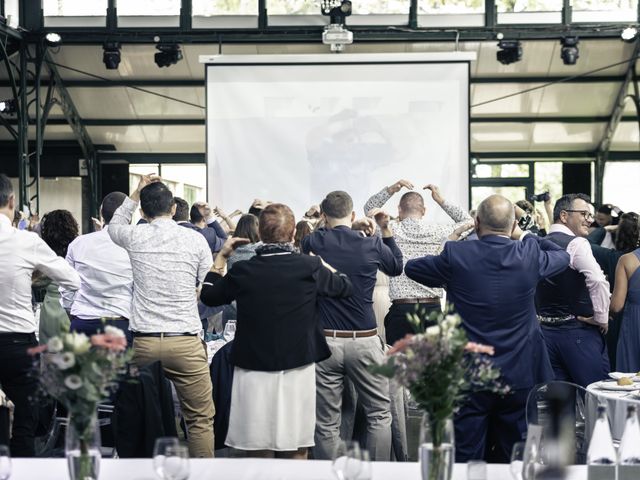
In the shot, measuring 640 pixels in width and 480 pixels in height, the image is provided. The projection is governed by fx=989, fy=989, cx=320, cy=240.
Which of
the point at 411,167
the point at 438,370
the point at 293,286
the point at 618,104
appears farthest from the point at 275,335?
the point at 618,104

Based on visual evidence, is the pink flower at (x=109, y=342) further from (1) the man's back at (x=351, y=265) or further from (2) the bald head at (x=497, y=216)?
(1) the man's back at (x=351, y=265)

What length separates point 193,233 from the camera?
179 inches

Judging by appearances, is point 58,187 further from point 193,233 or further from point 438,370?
point 438,370

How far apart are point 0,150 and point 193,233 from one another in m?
10.2

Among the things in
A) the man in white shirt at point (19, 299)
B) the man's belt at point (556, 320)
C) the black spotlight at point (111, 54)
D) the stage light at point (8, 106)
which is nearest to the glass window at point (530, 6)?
the black spotlight at point (111, 54)

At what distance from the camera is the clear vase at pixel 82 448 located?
2.24 metres

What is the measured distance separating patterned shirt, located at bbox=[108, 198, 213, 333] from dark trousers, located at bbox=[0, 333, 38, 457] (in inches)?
21.7

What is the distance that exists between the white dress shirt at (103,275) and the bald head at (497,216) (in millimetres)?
1916

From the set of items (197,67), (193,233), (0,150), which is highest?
(197,67)

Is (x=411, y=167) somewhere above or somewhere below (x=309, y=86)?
below

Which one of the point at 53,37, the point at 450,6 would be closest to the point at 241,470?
the point at 53,37

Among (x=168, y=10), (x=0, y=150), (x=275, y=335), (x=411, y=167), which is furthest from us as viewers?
(x=0, y=150)

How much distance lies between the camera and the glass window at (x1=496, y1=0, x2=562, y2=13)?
10.9 meters

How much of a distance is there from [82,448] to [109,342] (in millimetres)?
256
